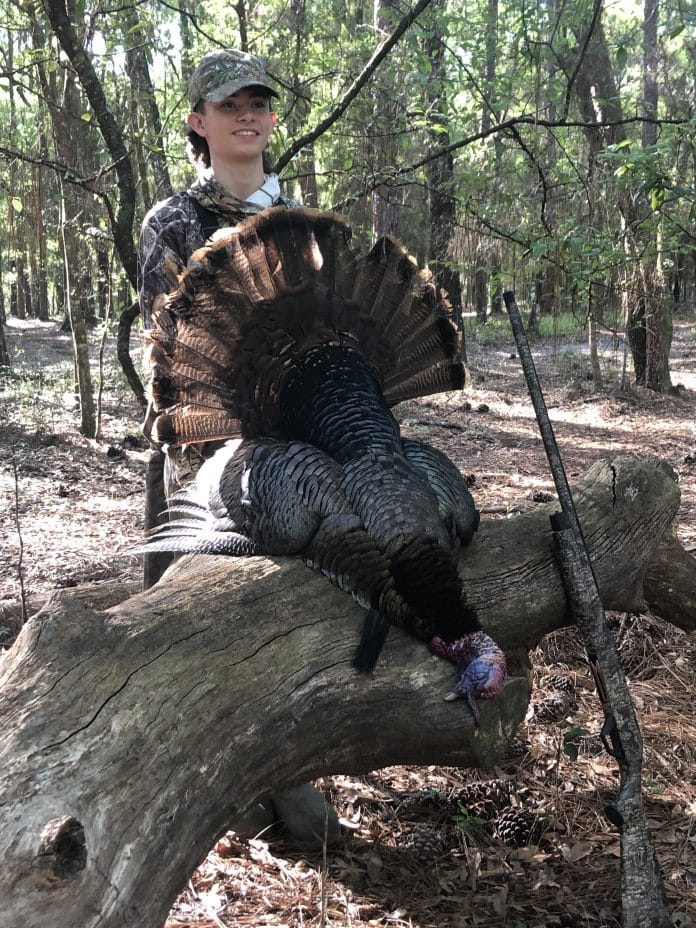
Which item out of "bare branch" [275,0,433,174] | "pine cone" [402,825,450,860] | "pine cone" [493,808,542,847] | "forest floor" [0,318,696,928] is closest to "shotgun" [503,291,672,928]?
"forest floor" [0,318,696,928]

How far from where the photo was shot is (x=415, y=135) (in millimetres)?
9758

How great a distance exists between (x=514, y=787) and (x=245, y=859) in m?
1.34

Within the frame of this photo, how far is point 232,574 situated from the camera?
2.60 m

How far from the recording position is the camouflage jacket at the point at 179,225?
331cm

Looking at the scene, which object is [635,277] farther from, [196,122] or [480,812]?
[480,812]

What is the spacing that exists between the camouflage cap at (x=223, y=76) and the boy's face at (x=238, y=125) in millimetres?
39

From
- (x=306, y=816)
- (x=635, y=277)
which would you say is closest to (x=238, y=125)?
(x=306, y=816)

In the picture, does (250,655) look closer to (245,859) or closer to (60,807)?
(60,807)

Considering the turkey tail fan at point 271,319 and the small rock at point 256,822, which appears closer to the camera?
the turkey tail fan at point 271,319

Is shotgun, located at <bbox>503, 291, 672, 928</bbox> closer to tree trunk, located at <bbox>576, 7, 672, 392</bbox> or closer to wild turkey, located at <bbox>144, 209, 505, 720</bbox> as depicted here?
wild turkey, located at <bbox>144, 209, 505, 720</bbox>

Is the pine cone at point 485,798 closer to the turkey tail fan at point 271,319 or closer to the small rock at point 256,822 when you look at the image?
the small rock at point 256,822

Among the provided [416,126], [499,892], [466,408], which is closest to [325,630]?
[499,892]

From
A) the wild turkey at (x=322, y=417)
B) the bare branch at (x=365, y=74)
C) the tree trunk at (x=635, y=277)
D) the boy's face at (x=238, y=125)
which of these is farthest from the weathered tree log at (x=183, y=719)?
the tree trunk at (x=635, y=277)

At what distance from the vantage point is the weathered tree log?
174 cm
